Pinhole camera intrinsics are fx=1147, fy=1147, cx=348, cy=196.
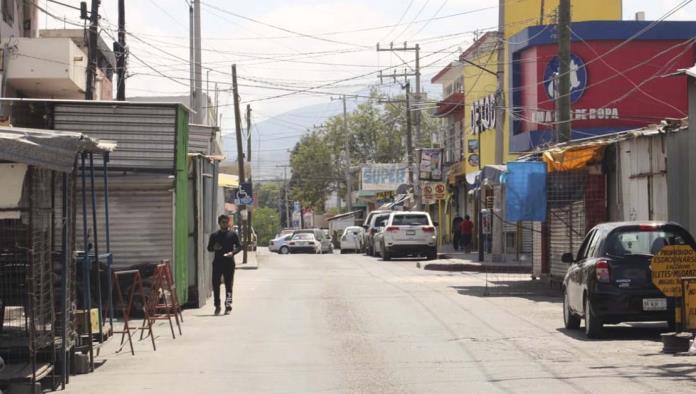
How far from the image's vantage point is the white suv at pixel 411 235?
43094mm

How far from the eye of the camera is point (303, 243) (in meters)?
61.1

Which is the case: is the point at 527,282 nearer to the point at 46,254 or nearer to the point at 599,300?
the point at 599,300

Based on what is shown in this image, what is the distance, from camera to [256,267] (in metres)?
39.7

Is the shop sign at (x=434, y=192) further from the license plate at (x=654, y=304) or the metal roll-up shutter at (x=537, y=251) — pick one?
the license plate at (x=654, y=304)

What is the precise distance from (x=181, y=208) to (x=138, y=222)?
35.2 inches

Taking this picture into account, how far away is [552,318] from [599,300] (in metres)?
3.71

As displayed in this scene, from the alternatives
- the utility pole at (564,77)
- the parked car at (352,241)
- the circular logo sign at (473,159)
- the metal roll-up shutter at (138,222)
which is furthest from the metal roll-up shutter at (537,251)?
the parked car at (352,241)

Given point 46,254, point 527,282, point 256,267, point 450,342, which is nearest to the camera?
point 46,254

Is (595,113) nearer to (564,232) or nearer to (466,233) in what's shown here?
(466,233)

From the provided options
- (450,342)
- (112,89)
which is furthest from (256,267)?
(450,342)

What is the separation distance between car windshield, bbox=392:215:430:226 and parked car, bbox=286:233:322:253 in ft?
58.7

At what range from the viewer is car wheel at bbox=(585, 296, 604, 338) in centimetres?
1585

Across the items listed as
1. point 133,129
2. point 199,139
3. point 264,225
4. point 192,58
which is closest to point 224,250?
point 133,129

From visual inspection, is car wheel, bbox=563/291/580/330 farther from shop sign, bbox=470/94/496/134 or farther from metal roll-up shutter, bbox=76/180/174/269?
shop sign, bbox=470/94/496/134
